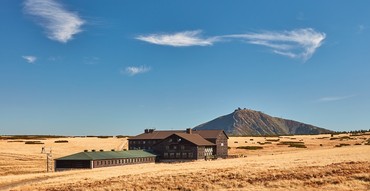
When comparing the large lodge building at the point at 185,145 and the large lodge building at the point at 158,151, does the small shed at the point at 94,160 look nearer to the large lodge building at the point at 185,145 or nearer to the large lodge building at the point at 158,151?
the large lodge building at the point at 158,151

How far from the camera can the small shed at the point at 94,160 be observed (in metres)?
77.8

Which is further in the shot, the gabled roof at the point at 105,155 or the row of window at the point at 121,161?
the row of window at the point at 121,161

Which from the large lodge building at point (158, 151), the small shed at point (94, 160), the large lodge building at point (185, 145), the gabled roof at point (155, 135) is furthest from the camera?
the gabled roof at point (155, 135)

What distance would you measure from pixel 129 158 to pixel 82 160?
A: 497 inches

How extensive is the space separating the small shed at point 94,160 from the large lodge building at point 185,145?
12.6 m

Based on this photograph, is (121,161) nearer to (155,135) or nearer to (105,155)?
(105,155)

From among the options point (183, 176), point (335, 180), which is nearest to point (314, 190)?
point (335, 180)

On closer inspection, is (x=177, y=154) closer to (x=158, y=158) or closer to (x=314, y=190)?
(x=158, y=158)

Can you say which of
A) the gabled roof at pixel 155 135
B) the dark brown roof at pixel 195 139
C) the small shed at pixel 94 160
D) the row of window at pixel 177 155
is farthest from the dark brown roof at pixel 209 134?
the small shed at pixel 94 160

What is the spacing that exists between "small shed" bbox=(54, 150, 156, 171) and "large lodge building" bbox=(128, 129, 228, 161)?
41.2 ft

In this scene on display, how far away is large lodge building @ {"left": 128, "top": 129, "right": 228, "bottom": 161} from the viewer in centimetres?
9994

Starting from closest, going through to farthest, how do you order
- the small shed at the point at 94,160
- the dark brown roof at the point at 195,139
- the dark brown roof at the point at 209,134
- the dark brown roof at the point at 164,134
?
1. the small shed at the point at 94,160
2. the dark brown roof at the point at 195,139
3. the dark brown roof at the point at 209,134
4. the dark brown roof at the point at 164,134

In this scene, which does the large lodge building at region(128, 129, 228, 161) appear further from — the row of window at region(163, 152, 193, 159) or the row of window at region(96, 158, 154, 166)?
the row of window at region(96, 158, 154, 166)

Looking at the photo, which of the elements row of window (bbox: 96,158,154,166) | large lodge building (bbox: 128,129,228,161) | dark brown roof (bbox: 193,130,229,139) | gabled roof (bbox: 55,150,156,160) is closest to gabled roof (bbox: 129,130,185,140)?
large lodge building (bbox: 128,129,228,161)
